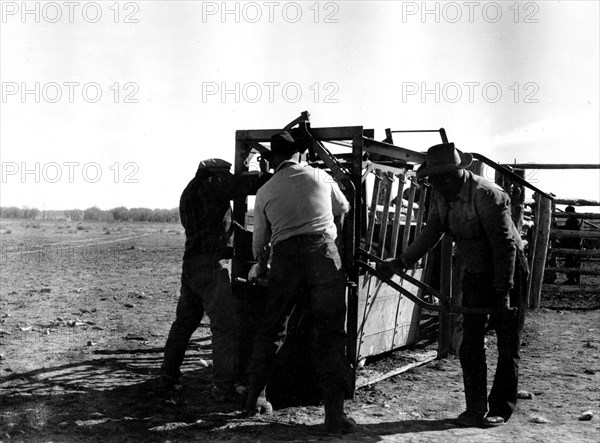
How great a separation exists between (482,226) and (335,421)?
1.89 m

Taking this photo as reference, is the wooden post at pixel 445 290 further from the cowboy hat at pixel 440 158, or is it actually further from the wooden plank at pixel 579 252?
the wooden plank at pixel 579 252

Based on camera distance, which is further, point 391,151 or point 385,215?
point 385,215

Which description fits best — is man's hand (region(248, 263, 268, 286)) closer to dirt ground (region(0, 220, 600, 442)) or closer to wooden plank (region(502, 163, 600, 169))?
dirt ground (region(0, 220, 600, 442))

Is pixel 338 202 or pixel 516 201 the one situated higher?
pixel 516 201

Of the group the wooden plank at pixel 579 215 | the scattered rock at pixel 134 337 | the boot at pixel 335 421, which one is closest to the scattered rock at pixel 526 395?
the boot at pixel 335 421

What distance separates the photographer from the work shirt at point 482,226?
499 cm

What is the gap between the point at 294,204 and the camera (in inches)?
192

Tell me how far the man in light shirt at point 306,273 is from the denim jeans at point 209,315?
2.16 ft

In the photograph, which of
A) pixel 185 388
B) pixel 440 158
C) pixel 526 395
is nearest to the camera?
pixel 440 158

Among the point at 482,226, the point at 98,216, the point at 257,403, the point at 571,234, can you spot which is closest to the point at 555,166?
the point at 571,234

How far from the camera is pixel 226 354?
5.67 m

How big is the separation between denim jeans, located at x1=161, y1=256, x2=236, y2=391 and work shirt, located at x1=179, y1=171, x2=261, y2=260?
0.39 feet

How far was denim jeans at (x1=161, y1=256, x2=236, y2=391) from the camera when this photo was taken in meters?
5.66

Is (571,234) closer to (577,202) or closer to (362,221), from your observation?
(577,202)
